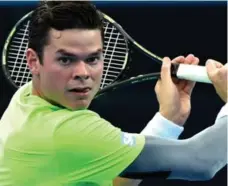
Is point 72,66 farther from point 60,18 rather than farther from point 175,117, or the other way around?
point 175,117

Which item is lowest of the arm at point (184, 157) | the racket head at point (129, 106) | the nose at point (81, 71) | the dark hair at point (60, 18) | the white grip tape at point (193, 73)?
the racket head at point (129, 106)

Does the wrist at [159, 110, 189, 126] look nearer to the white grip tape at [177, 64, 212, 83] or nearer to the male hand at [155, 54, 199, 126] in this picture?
the male hand at [155, 54, 199, 126]

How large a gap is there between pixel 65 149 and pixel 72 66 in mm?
213

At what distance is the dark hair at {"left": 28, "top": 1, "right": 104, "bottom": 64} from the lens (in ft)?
7.11

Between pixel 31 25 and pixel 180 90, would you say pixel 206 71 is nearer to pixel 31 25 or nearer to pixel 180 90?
pixel 180 90

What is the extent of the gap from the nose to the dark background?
213cm

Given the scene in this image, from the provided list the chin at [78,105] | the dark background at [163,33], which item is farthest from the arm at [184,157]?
the dark background at [163,33]

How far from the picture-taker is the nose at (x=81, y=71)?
2.16 meters

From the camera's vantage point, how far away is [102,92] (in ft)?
9.25

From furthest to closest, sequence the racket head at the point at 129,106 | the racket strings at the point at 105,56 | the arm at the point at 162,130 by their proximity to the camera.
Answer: the racket head at the point at 129,106
the racket strings at the point at 105,56
the arm at the point at 162,130

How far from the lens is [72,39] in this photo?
215cm

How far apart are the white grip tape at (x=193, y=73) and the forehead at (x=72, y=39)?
0.44 meters

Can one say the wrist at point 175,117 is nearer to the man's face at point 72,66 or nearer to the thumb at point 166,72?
the thumb at point 166,72

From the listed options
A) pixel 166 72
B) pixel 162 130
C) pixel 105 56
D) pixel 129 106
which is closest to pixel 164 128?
pixel 162 130
